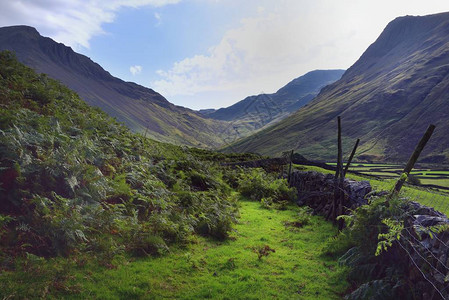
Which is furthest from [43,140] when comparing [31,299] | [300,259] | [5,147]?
[300,259]

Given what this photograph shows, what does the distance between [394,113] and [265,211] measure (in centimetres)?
18840

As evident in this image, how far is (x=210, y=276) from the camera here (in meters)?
8.07

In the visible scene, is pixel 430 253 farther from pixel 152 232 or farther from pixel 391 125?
pixel 391 125

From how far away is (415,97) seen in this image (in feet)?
573

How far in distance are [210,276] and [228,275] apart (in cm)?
55

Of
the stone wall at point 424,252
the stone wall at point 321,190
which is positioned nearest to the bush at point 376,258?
the stone wall at point 424,252

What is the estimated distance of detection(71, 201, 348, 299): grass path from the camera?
6.80 metres

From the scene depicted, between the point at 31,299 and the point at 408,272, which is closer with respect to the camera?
the point at 31,299

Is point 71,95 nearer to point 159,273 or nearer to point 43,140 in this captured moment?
point 43,140

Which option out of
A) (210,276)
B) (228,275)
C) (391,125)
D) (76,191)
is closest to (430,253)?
(228,275)

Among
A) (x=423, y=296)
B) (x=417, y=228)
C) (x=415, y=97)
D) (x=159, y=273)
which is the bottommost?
(x=159, y=273)

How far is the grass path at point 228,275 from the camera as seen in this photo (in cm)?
680

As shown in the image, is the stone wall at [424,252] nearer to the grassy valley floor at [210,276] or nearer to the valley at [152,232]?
the valley at [152,232]

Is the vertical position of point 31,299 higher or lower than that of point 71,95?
lower
